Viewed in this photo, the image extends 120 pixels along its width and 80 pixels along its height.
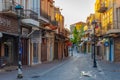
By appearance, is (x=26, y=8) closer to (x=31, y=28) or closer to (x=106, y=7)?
(x=31, y=28)

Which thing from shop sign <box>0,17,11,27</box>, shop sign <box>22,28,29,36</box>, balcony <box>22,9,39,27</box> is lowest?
shop sign <box>22,28,29,36</box>

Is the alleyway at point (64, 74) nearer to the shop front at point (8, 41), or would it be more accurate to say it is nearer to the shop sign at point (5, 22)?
the shop front at point (8, 41)

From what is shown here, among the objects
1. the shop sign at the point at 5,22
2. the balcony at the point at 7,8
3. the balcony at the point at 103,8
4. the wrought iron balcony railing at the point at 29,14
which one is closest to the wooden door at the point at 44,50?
the wrought iron balcony railing at the point at 29,14

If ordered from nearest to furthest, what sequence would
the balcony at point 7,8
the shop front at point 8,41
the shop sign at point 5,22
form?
the shop sign at point 5,22
the balcony at point 7,8
the shop front at point 8,41

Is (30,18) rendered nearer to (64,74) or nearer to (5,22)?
(5,22)

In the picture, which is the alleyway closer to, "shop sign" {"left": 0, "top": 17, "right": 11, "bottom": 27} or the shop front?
the shop front

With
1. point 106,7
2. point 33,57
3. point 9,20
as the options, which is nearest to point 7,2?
point 9,20

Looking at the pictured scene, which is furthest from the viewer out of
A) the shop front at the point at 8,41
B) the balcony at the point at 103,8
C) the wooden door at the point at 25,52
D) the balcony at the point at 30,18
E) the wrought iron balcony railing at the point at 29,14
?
the balcony at the point at 103,8

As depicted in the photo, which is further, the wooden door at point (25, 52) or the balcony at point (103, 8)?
the balcony at point (103, 8)

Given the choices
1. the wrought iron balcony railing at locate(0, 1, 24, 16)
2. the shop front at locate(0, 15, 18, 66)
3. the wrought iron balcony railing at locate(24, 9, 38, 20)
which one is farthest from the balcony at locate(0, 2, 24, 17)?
the wrought iron balcony railing at locate(24, 9, 38, 20)

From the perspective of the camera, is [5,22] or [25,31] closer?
[5,22]

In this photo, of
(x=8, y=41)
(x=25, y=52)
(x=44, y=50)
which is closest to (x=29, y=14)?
(x=25, y=52)

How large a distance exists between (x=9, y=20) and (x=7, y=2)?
1.77m

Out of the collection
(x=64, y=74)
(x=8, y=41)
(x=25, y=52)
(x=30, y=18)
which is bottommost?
(x=64, y=74)
